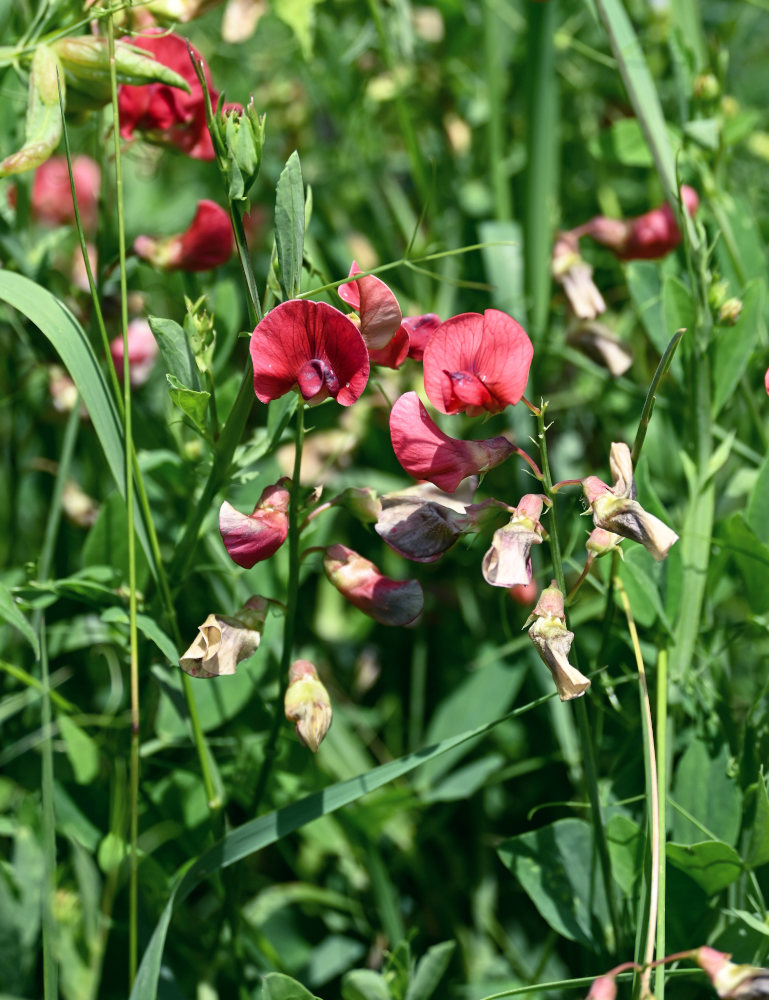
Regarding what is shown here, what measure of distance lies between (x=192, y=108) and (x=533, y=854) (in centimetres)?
88

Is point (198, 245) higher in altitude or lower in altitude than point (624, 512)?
higher

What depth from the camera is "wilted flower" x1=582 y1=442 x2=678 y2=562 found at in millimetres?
671

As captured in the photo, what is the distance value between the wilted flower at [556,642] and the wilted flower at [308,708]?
0.20 meters

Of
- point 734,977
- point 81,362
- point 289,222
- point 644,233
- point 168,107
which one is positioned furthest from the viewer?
point 644,233

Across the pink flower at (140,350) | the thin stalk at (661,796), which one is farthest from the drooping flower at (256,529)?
the pink flower at (140,350)

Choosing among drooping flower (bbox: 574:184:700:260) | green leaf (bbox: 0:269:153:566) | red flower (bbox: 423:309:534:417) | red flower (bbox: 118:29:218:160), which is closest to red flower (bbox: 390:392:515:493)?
red flower (bbox: 423:309:534:417)

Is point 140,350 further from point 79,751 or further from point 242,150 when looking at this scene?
point 242,150

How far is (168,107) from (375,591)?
0.61 metres

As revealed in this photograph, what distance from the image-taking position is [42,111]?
89 cm

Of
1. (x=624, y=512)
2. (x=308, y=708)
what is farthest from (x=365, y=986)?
(x=624, y=512)

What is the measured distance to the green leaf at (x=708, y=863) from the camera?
2.60 ft

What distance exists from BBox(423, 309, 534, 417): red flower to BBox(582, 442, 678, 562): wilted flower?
10 centimetres

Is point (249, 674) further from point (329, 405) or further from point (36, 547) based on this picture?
point (36, 547)

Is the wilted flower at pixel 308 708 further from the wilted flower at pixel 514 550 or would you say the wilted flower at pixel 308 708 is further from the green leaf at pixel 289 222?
the green leaf at pixel 289 222
